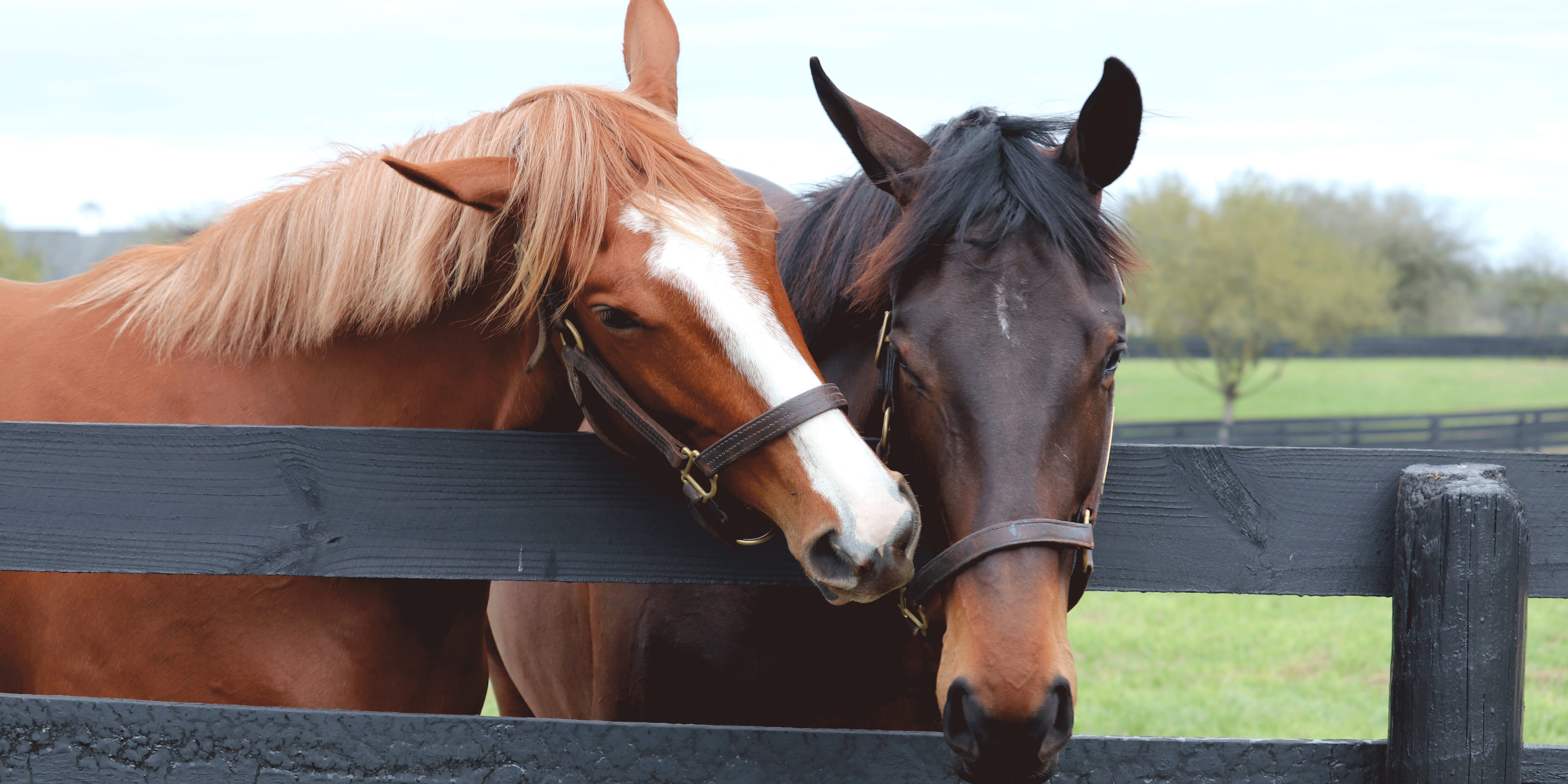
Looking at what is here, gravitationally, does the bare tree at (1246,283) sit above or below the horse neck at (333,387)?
below

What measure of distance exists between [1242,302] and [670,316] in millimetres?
33031

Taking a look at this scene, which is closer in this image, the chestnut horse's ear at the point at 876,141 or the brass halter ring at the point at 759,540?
the brass halter ring at the point at 759,540

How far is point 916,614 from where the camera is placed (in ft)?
6.07

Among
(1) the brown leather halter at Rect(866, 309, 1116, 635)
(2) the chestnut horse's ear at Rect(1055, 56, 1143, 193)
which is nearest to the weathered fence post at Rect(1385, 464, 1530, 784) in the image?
(1) the brown leather halter at Rect(866, 309, 1116, 635)

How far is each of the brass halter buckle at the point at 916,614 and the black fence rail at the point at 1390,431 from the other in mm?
21633

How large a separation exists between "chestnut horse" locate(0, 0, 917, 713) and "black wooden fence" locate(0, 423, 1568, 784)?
0.72 feet

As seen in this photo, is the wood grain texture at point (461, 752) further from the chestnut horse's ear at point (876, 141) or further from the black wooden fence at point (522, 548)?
the chestnut horse's ear at point (876, 141)

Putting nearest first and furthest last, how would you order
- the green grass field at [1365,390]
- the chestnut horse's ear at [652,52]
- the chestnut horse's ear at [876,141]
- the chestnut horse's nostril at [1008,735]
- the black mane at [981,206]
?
the chestnut horse's nostril at [1008,735], the black mane at [981,206], the chestnut horse's ear at [876,141], the chestnut horse's ear at [652,52], the green grass field at [1365,390]

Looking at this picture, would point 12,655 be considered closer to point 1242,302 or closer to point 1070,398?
point 1070,398

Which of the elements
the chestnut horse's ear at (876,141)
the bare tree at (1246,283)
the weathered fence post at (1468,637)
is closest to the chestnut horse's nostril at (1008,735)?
the weathered fence post at (1468,637)

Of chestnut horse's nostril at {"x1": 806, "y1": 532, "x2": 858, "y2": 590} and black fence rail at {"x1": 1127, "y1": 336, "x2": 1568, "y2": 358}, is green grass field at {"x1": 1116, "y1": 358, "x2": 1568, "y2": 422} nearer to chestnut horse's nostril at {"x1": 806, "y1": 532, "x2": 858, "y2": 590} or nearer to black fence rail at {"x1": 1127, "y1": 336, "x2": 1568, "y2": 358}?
black fence rail at {"x1": 1127, "y1": 336, "x2": 1568, "y2": 358}

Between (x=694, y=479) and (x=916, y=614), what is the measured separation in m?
0.46

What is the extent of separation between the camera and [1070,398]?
1.77 meters

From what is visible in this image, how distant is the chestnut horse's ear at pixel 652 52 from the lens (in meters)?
2.38
